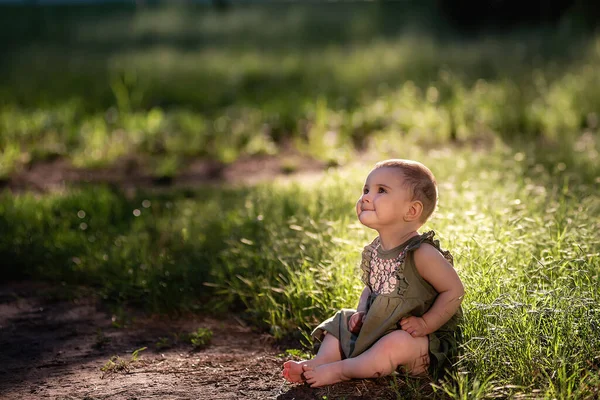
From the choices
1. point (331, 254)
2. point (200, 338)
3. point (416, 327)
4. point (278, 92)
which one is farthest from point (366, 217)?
point (278, 92)

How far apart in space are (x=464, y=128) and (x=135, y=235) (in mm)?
4700

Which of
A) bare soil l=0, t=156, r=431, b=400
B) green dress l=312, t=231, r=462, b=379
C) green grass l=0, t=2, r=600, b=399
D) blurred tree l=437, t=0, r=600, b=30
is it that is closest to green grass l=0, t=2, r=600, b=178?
green grass l=0, t=2, r=600, b=399

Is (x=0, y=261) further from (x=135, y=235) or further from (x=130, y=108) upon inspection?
(x=130, y=108)

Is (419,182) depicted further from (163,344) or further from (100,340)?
(100,340)

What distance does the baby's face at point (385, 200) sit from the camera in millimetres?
3086

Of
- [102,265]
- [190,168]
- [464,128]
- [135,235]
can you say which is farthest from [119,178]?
[464,128]

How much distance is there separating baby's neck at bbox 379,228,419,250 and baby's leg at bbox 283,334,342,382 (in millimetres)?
492

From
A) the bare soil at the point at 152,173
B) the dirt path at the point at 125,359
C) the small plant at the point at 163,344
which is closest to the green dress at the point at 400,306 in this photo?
the dirt path at the point at 125,359

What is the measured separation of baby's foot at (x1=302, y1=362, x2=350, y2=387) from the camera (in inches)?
122

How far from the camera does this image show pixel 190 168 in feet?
25.8

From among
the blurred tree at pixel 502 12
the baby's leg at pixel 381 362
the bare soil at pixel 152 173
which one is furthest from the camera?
the blurred tree at pixel 502 12

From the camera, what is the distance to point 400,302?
3.13m

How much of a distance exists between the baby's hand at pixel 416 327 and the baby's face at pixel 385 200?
0.43 m

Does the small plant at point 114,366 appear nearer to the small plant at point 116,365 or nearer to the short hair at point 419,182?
the small plant at point 116,365
